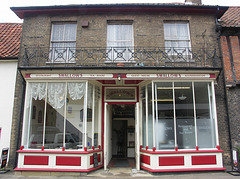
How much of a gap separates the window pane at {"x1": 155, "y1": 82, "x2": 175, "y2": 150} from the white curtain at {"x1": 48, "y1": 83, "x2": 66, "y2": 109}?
13.6 ft

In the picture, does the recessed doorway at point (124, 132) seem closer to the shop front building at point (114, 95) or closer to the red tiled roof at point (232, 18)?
the shop front building at point (114, 95)

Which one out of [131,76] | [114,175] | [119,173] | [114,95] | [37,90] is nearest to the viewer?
[114,175]

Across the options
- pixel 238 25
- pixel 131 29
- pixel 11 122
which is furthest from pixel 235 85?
pixel 11 122

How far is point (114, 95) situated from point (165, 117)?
8.73 feet

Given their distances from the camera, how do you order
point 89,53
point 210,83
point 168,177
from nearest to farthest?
point 168,177 → point 210,83 → point 89,53

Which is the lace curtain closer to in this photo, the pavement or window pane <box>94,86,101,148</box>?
window pane <box>94,86,101,148</box>

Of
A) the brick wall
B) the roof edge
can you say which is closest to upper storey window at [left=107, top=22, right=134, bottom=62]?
the roof edge

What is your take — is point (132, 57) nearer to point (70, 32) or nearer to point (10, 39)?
point (70, 32)

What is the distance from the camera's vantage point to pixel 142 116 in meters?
8.75

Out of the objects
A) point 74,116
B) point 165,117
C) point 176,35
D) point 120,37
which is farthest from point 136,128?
point 176,35

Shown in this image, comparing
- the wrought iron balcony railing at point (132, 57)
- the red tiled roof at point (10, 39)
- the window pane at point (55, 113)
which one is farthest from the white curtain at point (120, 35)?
the red tiled roof at point (10, 39)

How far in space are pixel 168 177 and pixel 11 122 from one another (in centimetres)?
720

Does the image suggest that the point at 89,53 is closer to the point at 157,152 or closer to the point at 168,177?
the point at 157,152

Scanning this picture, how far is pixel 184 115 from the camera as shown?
8.00m
